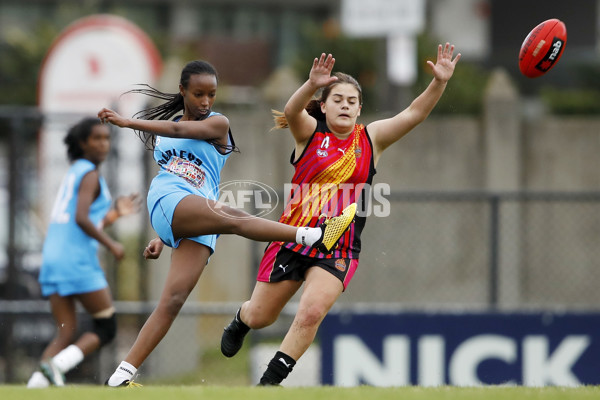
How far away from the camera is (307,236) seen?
6637 mm

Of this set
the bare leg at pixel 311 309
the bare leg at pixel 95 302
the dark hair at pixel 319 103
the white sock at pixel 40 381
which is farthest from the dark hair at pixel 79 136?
the bare leg at pixel 311 309

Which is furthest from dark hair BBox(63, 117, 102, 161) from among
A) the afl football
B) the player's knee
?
the afl football

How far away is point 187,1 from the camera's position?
37.3m

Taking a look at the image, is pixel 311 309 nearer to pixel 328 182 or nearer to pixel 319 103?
pixel 328 182

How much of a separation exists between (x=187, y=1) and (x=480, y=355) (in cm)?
2875

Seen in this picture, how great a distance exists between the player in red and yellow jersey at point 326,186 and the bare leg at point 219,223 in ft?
1.41

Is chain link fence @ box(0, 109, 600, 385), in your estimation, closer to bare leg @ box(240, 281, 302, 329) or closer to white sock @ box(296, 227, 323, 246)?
bare leg @ box(240, 281, 302, 329)

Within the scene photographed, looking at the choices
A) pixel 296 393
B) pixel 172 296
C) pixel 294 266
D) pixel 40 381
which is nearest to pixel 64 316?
pixel 40 381

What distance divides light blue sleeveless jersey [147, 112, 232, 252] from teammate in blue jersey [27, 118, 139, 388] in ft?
8.27

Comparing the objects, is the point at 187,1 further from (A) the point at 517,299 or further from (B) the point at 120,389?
(B) the point at 120,389

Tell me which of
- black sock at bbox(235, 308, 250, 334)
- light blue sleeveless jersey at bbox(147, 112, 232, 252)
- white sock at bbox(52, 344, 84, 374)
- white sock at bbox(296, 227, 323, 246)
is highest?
light blue sleeveless jersey at bbox(147, 112, 232, 252)

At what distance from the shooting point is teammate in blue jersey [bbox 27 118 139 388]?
9273 millimetres

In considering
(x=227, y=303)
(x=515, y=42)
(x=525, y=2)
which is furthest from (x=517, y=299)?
(x=515, y=42)

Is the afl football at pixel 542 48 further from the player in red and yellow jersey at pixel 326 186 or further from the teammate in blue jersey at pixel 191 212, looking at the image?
the teammate in blue jersey at pixel 191 212
